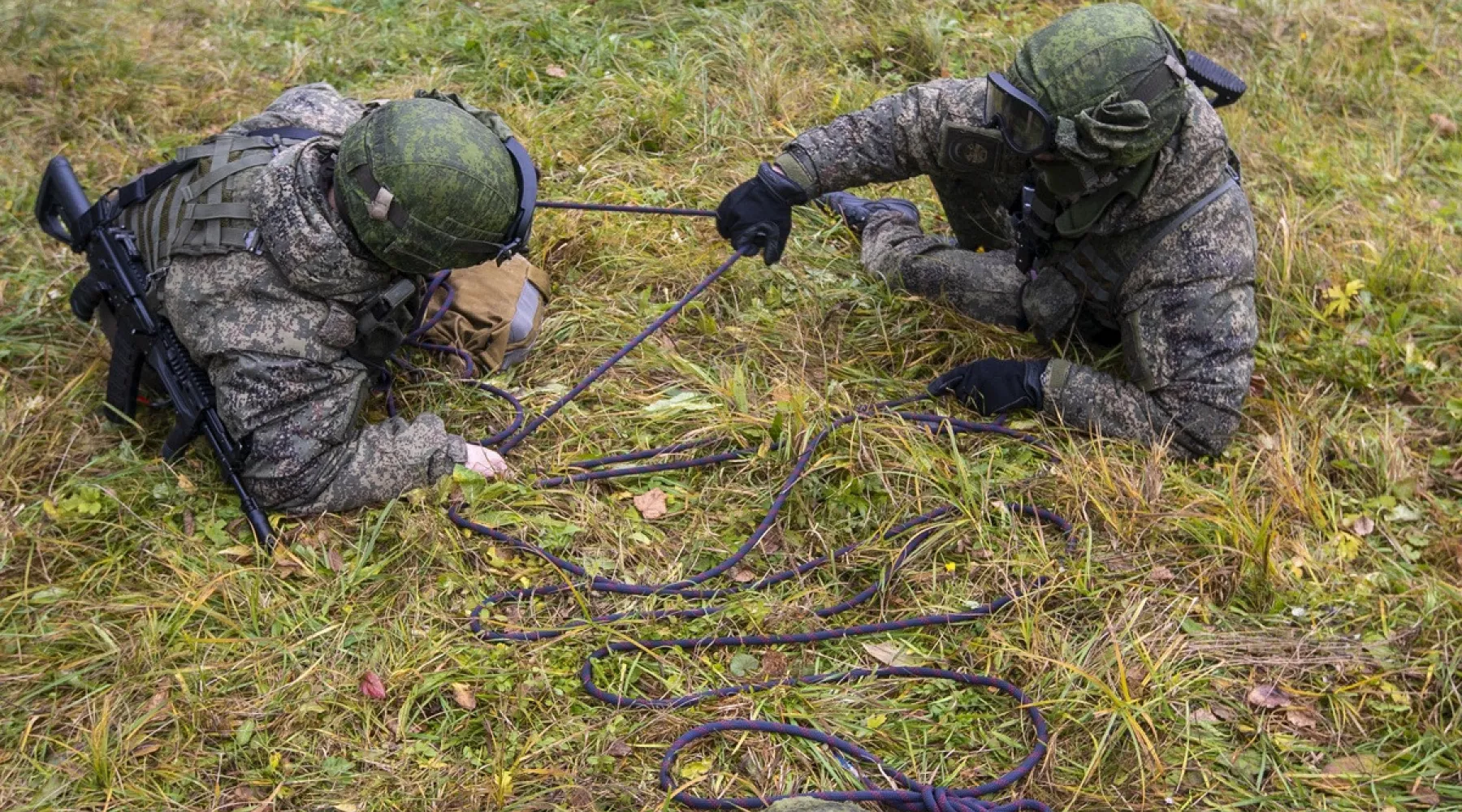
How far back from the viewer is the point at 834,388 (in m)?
4.16

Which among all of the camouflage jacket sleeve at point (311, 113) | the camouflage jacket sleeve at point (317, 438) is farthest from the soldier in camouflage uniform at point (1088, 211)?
the camouflage jacket sleeve at point (311, 113)

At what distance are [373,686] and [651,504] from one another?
3.51 ft

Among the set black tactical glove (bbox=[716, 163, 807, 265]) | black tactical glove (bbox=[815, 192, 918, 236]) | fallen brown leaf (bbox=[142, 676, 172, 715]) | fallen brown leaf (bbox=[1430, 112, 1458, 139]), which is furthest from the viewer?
fallen brown leaf (bbox=[1430, 112, 1458, 139])

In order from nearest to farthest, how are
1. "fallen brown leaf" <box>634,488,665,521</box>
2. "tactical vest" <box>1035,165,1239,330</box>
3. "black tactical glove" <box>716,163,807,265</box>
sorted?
"fallen brown leaf" <box>634,488,665,521</box>
"tactical vest" <box>1035,165,1239,330</box>
"black tactical glove" <box>716,163,807,265</box>

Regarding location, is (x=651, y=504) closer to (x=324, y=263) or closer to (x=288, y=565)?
(x=288, y=565)

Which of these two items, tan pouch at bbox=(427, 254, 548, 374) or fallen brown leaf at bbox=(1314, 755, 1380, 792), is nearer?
fallen brown leaf at bbox=(1314, 755, 1380, 792)

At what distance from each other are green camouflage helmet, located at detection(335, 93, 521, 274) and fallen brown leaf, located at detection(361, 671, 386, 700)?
4.20 ft

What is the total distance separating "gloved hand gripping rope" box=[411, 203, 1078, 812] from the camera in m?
3.03

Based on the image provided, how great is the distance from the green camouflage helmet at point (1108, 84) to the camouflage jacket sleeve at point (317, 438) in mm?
2288

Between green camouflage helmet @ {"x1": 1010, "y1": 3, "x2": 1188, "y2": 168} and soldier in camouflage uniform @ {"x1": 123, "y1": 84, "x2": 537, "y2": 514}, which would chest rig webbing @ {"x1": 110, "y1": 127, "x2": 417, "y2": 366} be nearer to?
soldier in camouflage uniform @ {"x1": 123, "y1": 84, "x2": 537, "y2": 514}

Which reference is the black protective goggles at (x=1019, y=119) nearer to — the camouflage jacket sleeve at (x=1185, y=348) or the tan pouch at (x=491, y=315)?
the camouflage jacket sleeve at (x=1185, y=348)

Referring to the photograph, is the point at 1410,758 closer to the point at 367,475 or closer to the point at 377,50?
the point at 367,475

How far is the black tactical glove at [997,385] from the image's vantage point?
4.05 meters

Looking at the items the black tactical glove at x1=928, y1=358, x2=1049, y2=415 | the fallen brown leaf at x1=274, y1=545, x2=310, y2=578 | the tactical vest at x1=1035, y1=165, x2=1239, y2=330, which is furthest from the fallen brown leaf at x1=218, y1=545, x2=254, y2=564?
the tactical vest at x1=1035, y1=165, x2=1239, y2=330
